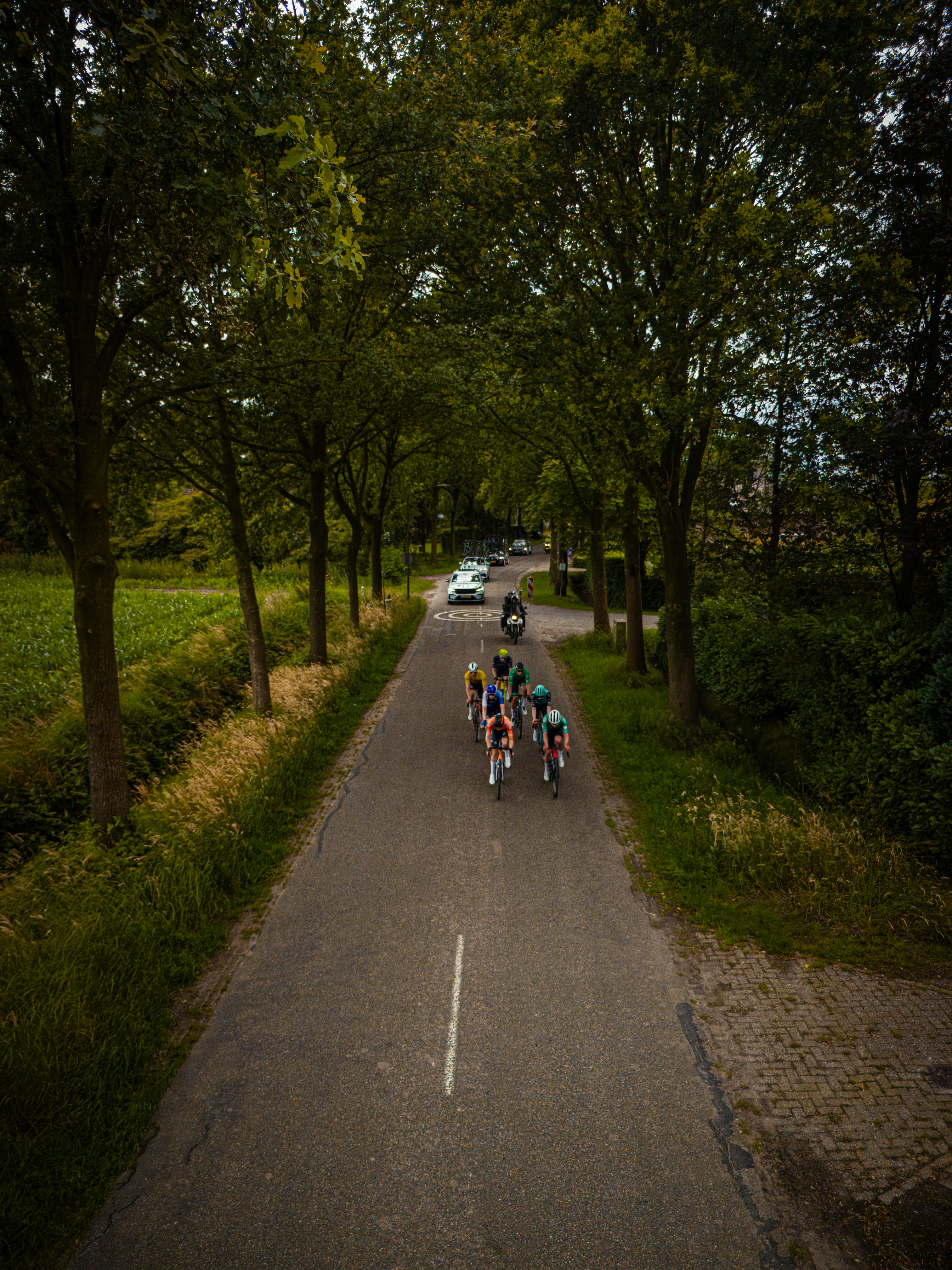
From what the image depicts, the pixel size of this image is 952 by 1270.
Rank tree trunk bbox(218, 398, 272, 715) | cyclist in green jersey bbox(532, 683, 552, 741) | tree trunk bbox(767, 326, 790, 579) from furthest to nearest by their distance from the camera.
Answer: tree trunk bbox(218, 398, 272, 715) < cyclist in green jersey bbox(532, 683, 552, 741) < tree trunk bbox(767, 326, 790, 579)

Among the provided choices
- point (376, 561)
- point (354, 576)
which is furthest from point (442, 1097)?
point (376, 561)

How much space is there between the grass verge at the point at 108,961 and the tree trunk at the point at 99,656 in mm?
553

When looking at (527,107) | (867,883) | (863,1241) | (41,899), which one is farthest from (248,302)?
(863,1241)

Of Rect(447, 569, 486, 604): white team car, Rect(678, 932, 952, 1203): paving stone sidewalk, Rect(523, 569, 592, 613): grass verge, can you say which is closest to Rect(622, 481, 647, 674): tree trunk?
Rect(678, 932, 952, 1203): paving stone sidewalk

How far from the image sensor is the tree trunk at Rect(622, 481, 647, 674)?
17.0 metres

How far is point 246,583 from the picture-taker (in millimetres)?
13016

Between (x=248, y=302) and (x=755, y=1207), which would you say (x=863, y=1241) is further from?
(x=248, y=302)

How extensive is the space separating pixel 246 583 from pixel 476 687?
5410mm

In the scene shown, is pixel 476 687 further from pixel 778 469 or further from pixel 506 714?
pixel 778 469

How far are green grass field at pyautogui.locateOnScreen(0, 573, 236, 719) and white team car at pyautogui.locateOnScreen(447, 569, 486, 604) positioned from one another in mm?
12056

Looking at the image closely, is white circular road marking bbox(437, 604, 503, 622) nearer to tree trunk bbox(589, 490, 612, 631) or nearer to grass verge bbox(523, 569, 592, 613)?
grass verge bbox(523, 569, 592, 613)

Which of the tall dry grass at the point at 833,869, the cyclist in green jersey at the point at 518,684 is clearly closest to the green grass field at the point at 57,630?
the cyclist in green jersey at the point at 518,684

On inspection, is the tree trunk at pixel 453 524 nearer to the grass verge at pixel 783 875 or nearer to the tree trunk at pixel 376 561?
the tree trunk at pixel 376 561

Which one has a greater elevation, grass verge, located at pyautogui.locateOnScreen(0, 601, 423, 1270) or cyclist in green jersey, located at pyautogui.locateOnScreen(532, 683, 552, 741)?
cyclist in green jersey, located at pyautogui.locateOnScreen(532, 683, 552, 741)
